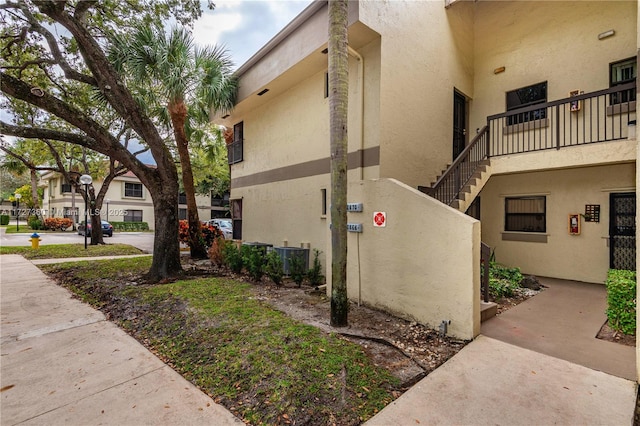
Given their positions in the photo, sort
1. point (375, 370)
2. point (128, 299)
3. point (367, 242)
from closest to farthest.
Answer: point (375, 370), point (367, 242), point (128, 299)

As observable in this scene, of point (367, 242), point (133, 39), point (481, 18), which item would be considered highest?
point (481, 18)

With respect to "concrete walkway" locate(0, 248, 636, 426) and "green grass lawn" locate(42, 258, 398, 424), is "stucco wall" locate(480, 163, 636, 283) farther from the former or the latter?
"green grass lawn" locate(42, 258, 398, 424)

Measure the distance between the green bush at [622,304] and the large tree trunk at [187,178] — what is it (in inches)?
436

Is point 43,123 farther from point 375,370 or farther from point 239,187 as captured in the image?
point 375,370

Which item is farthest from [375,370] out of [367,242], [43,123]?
[43,123]

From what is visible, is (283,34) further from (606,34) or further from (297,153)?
(606,34)

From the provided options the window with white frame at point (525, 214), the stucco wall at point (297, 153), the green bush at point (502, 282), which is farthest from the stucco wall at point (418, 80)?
the green bush at point (502, 282)

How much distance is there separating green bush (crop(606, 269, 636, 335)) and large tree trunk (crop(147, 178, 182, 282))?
361 inches

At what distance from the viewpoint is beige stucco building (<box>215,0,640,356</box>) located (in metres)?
5.74

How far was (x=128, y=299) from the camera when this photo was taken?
20.7 feet

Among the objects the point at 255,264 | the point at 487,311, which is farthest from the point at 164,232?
the point at 487,311

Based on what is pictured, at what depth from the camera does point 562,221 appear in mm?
8359

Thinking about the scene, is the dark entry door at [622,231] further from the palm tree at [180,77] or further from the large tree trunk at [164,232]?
the palm tree at [180,77]

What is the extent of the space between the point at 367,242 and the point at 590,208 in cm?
661
